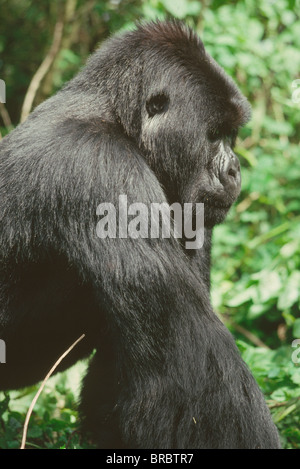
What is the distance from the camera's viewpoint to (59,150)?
8.44 feet

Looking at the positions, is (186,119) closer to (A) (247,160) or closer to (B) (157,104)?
(B) (157,104)

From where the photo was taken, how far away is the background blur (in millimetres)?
3484

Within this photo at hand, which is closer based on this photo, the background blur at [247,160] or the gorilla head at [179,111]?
the gorilla head at [179,111]

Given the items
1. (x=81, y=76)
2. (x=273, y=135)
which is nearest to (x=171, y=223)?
(x=81, y=76)

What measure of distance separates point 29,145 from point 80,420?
1.70 metres

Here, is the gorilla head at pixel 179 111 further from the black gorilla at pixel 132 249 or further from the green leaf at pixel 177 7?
the green leaf at pixel 177 7

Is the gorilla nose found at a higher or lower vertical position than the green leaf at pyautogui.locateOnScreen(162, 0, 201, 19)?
lower

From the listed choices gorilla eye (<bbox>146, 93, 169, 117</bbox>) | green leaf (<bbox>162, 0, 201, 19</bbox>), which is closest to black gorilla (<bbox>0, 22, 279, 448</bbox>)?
gorilla eye (<bbox>146, 93, 169, 117</bbox>)

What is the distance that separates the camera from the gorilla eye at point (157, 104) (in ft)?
9.57

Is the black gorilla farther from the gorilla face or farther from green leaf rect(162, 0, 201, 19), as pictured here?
green leaf rect(162, 0, 201, 19)

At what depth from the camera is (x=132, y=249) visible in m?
2.44

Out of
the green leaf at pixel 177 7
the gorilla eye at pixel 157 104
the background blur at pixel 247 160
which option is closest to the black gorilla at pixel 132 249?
the gorilla eye at pixel 157 104

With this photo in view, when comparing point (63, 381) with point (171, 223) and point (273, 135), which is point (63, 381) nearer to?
point (171, 223)
